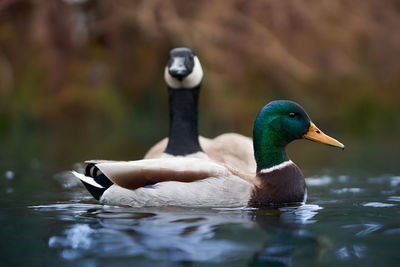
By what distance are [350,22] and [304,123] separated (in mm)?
14702

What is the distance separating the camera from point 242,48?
711 inches

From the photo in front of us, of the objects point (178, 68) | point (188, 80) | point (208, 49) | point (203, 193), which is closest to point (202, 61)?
point (208, 49)

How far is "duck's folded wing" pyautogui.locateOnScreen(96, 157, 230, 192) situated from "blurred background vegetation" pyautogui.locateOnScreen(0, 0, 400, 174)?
33.9 feet

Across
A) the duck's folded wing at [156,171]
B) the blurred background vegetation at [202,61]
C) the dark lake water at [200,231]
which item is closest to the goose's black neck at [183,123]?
the dark lake water at [200,231]

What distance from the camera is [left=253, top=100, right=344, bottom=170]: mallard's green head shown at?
5152 millimetres

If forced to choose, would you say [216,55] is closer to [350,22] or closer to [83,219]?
[350,22]

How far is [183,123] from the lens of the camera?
6.69 metres

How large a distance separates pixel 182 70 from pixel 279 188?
1969mm

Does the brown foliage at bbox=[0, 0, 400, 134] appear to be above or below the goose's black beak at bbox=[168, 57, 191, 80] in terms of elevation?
above

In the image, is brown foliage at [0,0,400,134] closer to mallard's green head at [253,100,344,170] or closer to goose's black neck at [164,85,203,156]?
goose's black neck at [164,85,203,156]

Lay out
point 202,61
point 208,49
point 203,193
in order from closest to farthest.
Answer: point 203,193 < point 202,61 < point 208,49

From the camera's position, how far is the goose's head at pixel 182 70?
633 cm

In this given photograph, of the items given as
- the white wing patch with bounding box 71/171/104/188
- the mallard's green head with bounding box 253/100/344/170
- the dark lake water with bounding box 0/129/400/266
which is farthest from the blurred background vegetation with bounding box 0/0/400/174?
the white wing patch with bounding box 71/171/104/188

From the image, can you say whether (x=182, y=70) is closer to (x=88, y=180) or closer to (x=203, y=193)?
(x=88, y=180)
